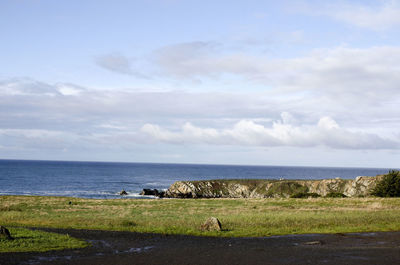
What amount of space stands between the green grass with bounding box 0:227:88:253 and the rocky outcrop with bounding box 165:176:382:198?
7829 centimetres

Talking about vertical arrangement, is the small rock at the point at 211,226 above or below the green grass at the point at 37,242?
above

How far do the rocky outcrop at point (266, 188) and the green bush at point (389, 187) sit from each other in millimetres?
11826

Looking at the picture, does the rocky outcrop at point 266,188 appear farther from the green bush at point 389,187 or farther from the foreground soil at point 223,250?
the foreground soil at point 223,250

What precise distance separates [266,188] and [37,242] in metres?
85.0

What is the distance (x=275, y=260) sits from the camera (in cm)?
2686

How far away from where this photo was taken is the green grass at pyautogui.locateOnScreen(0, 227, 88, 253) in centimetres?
2891

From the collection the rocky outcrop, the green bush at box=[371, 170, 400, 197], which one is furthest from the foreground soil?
the rocky outcrop

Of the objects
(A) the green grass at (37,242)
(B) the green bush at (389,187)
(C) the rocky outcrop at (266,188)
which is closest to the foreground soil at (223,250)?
(A) the green grass at (37,242)

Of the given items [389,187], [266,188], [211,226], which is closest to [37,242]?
[211,226]

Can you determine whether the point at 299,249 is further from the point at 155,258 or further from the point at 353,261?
the point at 155,258

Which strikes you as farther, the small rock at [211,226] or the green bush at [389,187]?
the green bush at [389,187]

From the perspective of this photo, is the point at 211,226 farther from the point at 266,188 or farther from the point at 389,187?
A: the point at 266,188

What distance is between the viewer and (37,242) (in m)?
31.2

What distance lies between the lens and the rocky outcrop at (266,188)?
326 ft
